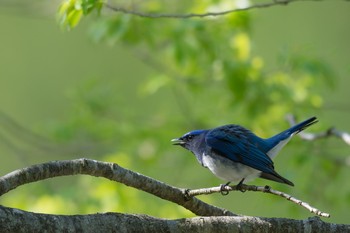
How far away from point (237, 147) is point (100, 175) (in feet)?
6.86

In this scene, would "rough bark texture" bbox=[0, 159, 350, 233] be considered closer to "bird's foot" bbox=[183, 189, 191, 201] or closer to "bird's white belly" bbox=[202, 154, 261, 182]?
"bird's foot" bbox=[183, 189, 191, 201]

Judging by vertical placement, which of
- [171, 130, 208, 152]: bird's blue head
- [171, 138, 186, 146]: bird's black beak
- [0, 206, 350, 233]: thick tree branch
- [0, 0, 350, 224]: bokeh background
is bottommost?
[0, 206, 350, 233]: thick tree branch

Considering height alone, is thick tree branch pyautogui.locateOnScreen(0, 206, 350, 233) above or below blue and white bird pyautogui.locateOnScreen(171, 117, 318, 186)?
below

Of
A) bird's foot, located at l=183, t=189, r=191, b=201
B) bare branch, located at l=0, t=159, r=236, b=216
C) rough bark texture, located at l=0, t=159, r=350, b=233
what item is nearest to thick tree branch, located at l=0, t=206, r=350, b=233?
rough bark texture, located at l=0, t=159, r=350, b=233

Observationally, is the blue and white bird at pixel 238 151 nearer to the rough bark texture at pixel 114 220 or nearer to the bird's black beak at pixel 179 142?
the bird's black beak at pixel 179 142

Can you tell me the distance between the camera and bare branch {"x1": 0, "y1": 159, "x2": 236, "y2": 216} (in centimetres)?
341

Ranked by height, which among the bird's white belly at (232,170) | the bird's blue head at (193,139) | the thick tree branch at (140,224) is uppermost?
the bird's blue head at (193,139)

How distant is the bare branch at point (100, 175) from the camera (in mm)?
3410

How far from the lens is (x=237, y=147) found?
560 centimetres

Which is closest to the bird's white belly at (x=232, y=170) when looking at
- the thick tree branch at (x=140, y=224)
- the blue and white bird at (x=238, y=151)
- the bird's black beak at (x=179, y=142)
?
the blue and white bird at (x=238, y=151)

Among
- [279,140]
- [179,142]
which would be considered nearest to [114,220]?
[279,140]

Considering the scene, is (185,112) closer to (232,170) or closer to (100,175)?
(232,170)

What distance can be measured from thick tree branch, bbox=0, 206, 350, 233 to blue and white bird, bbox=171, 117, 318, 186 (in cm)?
159

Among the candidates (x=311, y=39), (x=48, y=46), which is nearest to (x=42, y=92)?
(x=48, y=46)
